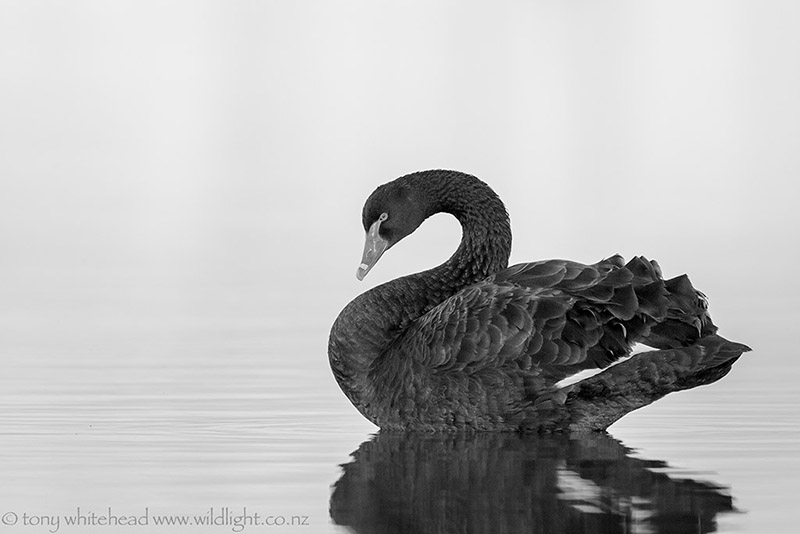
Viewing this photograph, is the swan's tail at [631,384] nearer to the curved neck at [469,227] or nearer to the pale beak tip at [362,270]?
the curved neck at [469,227]

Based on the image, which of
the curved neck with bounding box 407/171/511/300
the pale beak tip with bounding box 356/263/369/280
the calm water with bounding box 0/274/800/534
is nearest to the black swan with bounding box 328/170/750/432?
the calm water with bounding box 0/274/800/534

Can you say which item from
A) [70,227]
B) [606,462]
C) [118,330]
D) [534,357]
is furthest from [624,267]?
[70,227]

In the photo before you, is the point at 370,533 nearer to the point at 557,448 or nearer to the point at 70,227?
the point at 557,448

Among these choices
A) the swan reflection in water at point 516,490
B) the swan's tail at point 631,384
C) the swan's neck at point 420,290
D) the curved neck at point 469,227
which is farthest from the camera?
the curved neck at point 469,227

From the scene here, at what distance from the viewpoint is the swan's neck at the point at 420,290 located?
7578 millimetres

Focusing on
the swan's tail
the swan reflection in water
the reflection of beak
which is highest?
the reflection of beak

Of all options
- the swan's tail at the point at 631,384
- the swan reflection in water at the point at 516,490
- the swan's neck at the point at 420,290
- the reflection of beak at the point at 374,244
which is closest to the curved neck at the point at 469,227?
the swan's neck at the point at 420,290

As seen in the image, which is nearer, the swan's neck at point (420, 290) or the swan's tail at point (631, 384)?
the swan's tail at point (631, 384)

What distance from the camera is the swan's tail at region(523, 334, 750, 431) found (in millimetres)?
6742

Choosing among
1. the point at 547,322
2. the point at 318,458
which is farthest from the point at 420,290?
the point at 318,458

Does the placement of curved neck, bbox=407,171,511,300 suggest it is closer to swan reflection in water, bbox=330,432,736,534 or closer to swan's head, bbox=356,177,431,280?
swan's head, bbox=356,177,431,280

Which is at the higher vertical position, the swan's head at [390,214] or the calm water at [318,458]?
the swan's head at [390,214]

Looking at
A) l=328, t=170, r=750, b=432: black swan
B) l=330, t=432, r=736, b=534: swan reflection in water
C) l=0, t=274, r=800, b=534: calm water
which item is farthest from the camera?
l=328, t=170, r=750, b=432: black swan

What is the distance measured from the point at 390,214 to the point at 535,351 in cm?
141
